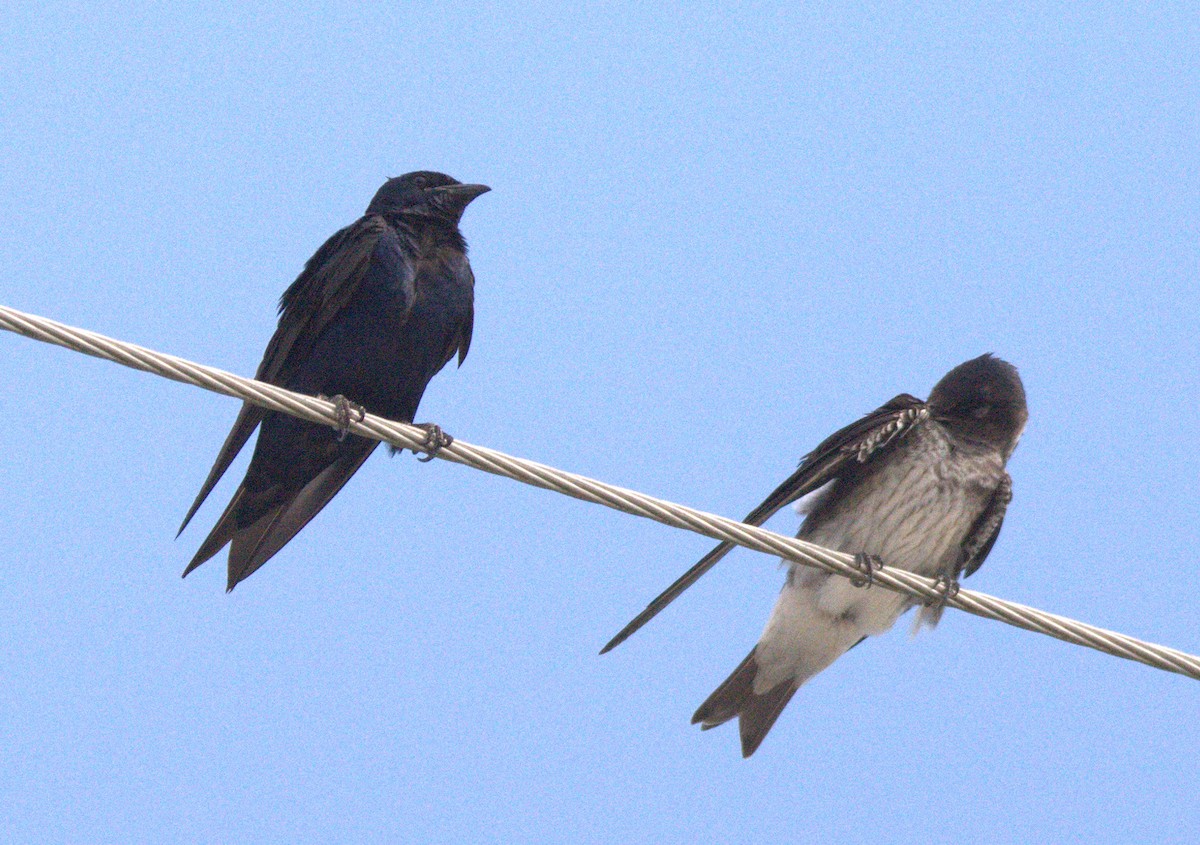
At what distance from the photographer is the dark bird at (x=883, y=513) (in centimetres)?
572

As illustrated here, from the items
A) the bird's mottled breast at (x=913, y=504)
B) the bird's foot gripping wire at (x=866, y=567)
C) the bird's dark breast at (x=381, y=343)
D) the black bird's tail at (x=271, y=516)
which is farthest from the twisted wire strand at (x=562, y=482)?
the black bird's tail at (x=271, y=516)

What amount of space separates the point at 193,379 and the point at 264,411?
1.75 metres

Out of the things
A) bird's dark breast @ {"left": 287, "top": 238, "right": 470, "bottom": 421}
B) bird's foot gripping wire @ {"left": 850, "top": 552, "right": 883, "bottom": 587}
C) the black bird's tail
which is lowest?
the black bird's tail

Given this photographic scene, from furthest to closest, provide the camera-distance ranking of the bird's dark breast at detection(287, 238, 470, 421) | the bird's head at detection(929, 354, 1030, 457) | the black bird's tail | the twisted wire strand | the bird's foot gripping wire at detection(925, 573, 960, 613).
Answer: the bird's head at detection(929, 354, 1030, 457) < the black bird's tail < the bird's dark breast at detection(287, 238, 470, 421) < the bird's foot gripping wire at detection(925, 573, 960, 613) < the twisted wire strand

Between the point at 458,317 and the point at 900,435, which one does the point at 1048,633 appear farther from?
the point at 458,317

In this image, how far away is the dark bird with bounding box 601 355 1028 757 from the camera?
5719 millimetres

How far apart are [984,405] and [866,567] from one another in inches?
52.3

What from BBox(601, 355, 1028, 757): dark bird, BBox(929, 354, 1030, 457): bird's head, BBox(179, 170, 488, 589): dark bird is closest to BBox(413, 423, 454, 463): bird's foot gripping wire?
BBox(179, 170, 488, 589): dark bird

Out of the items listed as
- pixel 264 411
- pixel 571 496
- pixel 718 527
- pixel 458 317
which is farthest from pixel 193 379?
pixel 458 317

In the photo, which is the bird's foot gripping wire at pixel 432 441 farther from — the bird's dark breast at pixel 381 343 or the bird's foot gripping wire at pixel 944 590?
the bird's foot gripping wire at pixel 944 590

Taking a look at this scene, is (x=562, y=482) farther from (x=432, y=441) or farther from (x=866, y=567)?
(x=866, y=567)

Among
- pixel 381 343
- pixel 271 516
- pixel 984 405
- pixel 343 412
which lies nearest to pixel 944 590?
pixel 984 405

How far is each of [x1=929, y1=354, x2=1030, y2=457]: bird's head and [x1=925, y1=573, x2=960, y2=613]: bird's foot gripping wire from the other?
52 centimetres

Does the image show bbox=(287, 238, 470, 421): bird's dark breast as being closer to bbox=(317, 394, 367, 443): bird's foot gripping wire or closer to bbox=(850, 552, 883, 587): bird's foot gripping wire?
bbox=(317, 394, 367, 443): bird's foot gripping wire
